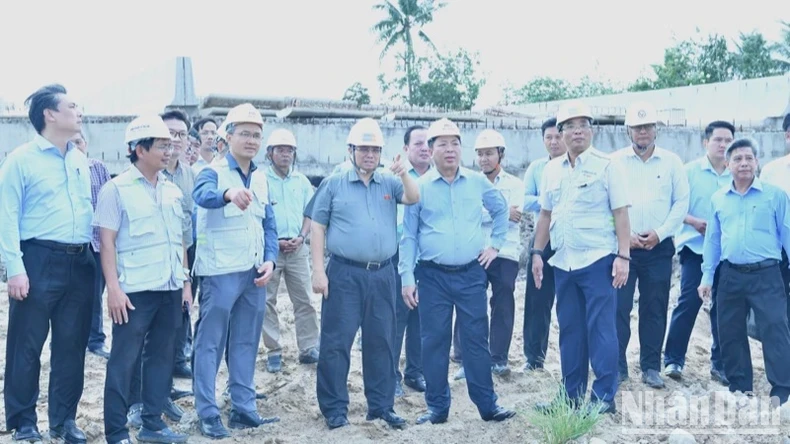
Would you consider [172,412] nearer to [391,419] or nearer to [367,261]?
[391,419]

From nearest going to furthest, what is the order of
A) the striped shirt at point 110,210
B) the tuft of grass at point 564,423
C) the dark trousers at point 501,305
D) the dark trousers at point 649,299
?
1. the tuft of grass at point 564,423
2. the striped shirt at point 110,210
3. the dark trousers at point 649,299
4. the dark trousers at point 501,305

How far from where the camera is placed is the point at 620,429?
201 inches

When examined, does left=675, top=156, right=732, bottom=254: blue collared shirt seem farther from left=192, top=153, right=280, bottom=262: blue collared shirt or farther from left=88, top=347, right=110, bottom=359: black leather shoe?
left=88, top=347, right=110, bottom=359: black leather shoe

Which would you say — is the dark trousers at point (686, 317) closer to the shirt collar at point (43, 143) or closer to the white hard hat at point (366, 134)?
the white hard hat at point (366, 134)

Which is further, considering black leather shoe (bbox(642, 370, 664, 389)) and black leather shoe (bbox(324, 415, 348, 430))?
black leather shoe (bbox(642, 370, 664, 389))

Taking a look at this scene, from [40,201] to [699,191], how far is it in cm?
510

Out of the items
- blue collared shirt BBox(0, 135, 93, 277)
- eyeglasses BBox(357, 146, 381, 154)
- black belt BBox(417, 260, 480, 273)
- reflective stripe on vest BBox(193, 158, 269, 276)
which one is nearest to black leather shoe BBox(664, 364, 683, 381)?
black belt BBox(417, 260, 480, 273)

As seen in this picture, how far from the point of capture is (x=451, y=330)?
5566 millimetres

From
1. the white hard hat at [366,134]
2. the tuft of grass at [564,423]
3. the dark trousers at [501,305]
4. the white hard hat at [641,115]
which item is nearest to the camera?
the tuft of grass at [564,423]

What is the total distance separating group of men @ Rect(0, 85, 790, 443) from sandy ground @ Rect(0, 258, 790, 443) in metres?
0.13

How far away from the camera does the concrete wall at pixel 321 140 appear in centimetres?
1040

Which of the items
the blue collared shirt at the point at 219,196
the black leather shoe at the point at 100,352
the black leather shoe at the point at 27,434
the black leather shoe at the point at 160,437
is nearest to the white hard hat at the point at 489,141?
the blue collared shirt at the point at 219,196

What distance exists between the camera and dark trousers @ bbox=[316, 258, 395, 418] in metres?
5.46

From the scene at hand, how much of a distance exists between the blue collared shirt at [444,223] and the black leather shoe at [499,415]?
1.00 m
